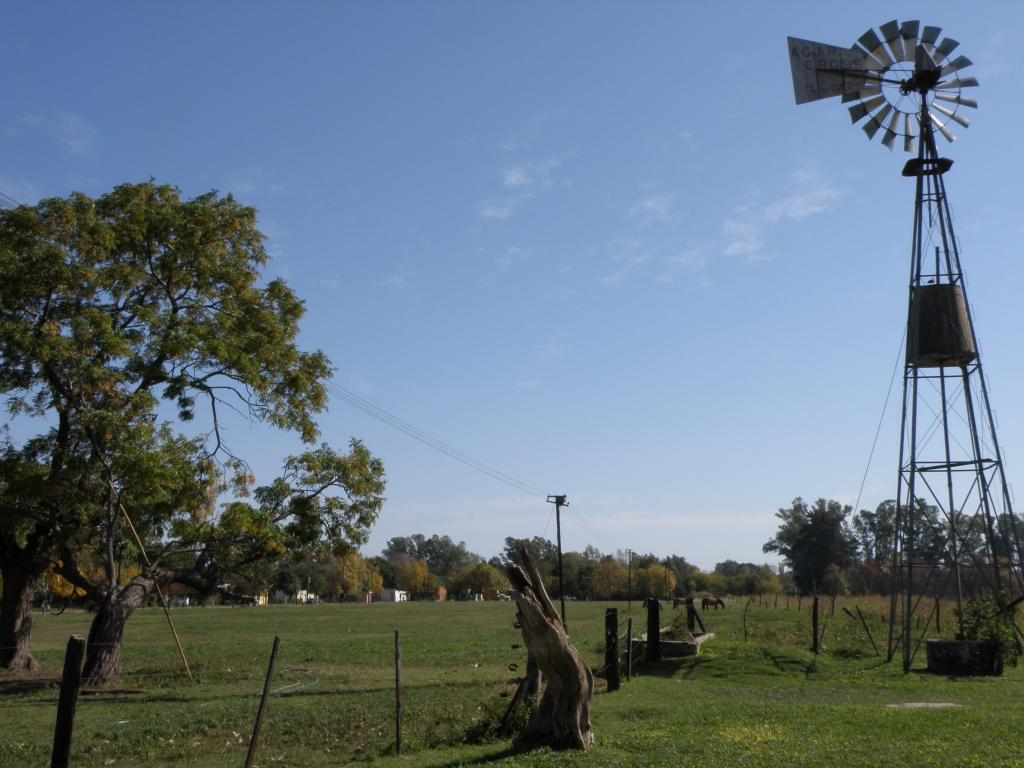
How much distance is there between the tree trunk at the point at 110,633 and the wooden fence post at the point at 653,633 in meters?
15.1

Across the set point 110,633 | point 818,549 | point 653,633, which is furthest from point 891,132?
point 818,549

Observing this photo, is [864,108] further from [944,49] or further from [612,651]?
[612,651]

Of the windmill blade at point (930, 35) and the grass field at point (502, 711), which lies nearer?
the grass field at point (502, 711)

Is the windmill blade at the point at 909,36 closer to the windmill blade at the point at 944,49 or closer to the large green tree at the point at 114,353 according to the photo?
the windmill blade at the point at 944,49

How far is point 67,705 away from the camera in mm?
9922

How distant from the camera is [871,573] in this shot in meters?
126

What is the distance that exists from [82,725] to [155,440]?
32.9 feet

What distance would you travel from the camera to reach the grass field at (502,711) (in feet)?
45.3

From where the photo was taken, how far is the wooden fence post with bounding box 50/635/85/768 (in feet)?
31.9

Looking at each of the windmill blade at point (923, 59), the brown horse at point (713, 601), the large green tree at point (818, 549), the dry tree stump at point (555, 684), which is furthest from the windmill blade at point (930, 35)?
the large green tree at point (818, 549)

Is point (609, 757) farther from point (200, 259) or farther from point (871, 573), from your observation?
point (871, 573)

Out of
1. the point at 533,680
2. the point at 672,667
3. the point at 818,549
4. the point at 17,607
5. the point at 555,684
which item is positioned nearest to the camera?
the point at 555,684

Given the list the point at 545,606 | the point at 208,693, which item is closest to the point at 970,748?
the point at 545,606

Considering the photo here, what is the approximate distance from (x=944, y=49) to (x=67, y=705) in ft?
99.2
